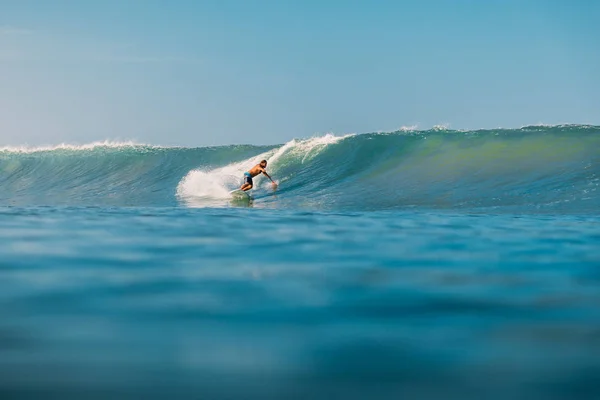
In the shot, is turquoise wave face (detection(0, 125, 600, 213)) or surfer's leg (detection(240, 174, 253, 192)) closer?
turquoise wave face (detection(0, 125, 600, 213))

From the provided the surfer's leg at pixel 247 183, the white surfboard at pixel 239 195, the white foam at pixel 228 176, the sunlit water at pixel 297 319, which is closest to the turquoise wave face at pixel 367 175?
the white foam at pixel 228 176

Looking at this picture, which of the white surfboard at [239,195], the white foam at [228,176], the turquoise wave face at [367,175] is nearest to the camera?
the turquoise wave face at [367,175]

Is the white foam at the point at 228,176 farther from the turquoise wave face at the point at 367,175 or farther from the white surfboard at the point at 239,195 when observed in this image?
the white surfboard at the point at 239,195

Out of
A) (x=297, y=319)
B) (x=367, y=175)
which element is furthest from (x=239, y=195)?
(x=297, y=319)

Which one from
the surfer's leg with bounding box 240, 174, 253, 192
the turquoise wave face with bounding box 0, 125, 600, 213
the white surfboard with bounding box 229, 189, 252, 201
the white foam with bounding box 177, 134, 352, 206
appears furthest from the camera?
the white foam with bounding box 177, 134, 352, 206

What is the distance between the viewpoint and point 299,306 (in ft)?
10.1

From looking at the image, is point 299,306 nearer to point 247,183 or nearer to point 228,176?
point 247,183

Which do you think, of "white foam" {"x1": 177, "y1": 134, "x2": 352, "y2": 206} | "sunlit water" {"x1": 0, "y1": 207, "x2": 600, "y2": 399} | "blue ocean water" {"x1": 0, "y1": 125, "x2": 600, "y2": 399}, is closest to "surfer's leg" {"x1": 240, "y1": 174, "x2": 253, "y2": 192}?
"white foam" {"x1": 177, "y1": 134, "x2": 352, "y2": 206}

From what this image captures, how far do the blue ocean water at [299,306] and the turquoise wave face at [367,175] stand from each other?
4048mm

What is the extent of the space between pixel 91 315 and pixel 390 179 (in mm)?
14516

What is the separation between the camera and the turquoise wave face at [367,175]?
43.0ft

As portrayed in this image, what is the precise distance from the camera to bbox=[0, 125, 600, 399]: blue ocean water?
208 cm

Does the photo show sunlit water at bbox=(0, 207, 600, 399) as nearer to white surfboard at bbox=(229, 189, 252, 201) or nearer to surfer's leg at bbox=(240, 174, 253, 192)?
white surfboard at bbox=(229, 189, 252, 201)

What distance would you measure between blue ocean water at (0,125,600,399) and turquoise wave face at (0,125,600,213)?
405 cm
